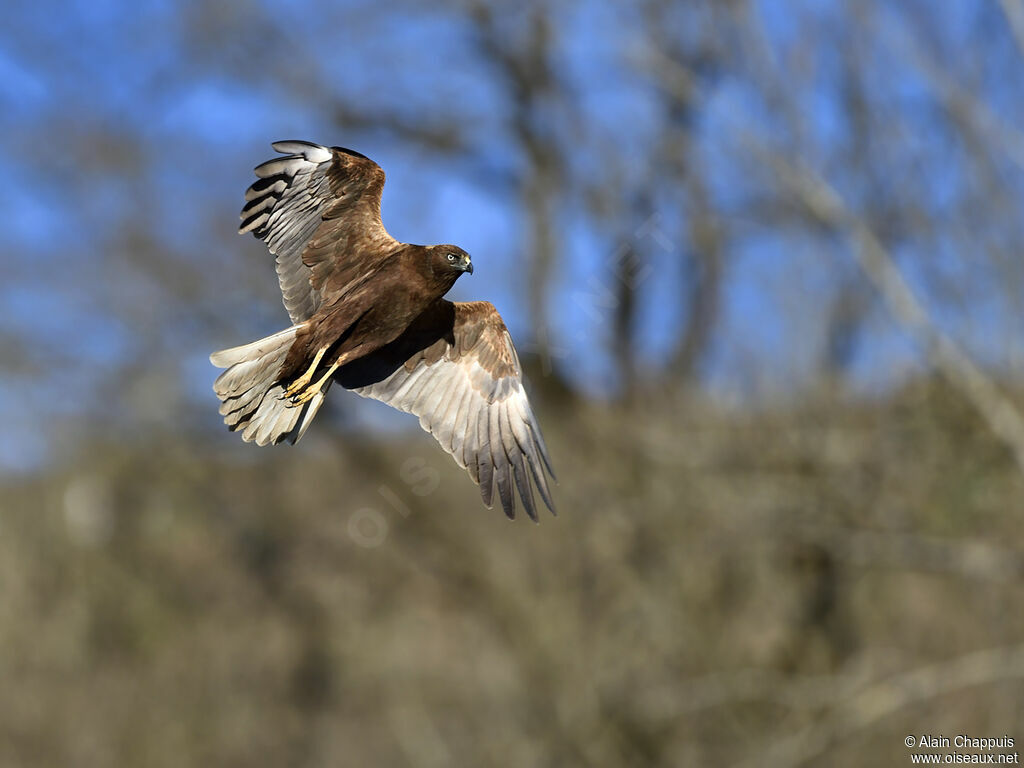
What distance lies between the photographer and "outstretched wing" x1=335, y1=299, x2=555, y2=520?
162 cm

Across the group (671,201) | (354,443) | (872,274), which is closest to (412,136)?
(872,274)

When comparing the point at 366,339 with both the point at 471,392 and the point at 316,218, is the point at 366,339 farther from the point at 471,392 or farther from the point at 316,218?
the point at 471,392

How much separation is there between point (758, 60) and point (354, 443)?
6.77m

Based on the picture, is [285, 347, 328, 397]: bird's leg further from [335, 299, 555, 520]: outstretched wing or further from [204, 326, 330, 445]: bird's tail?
[335, 299, 555, 520]: outstretched wing

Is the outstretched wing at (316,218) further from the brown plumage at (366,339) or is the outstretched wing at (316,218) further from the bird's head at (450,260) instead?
the bird's head at (450,260)

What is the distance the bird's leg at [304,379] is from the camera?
116cm

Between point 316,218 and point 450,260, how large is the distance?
0.51 meters

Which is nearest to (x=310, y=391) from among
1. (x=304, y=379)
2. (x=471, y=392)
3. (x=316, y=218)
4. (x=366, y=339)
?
(x=304, y=379)

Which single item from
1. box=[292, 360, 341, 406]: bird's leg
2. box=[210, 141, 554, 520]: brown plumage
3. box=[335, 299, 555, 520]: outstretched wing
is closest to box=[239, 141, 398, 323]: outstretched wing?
box=[210, 141, 554, 520]: brown plumage

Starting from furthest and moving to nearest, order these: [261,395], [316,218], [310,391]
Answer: [316,218] → [261,395] → [310,391]

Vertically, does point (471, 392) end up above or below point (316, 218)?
below

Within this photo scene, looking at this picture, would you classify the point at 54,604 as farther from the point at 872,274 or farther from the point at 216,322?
the point at 216,322

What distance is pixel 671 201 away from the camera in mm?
12633

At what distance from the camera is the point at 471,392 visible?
6.24ft
